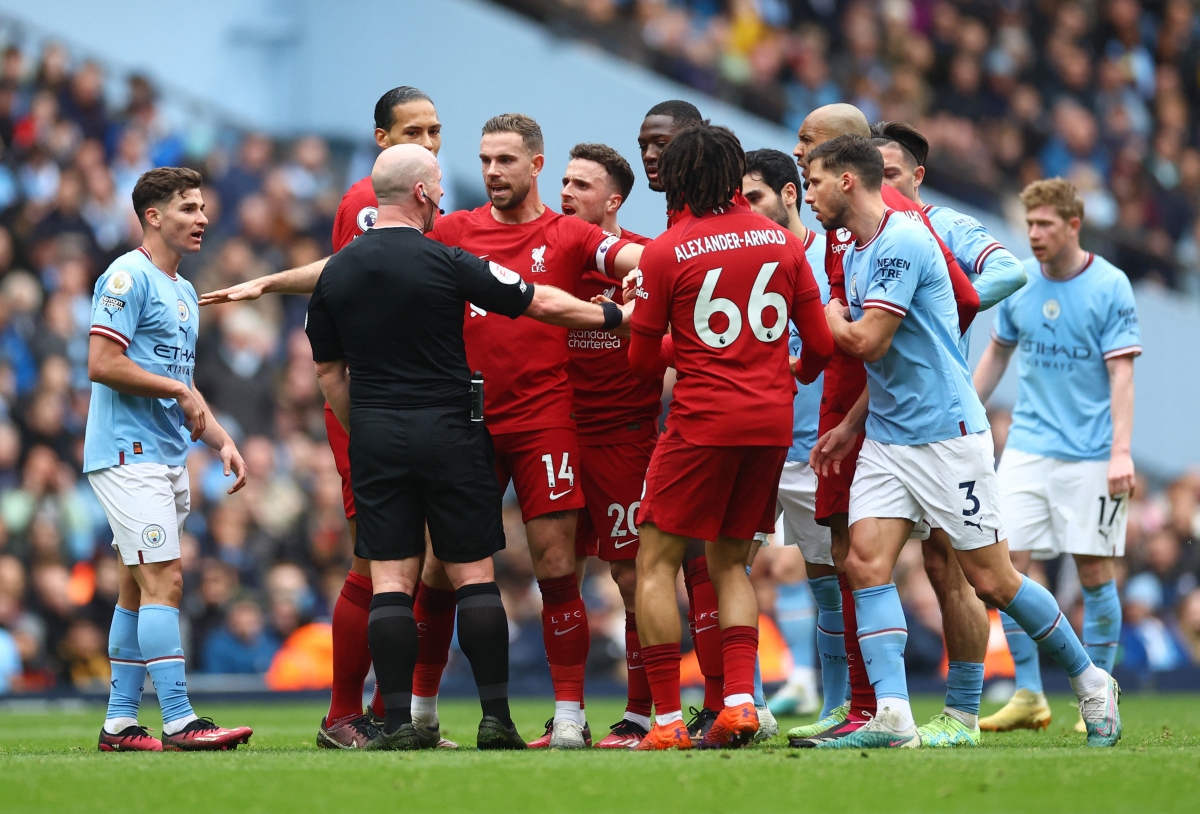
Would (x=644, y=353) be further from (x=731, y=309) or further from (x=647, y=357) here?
(x=731, y=309)

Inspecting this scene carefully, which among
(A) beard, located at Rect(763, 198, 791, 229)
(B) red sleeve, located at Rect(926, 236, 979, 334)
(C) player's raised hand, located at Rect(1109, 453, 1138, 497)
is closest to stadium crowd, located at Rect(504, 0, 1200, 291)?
(C) player's raised hand, located at Rect(1109, 453, 1138, 497)

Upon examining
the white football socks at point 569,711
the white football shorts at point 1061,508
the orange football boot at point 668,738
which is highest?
the white football shorts at point 1061,508

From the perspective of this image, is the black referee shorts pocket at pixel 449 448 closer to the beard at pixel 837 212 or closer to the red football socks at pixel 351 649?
the red football socks at pixel 351 649

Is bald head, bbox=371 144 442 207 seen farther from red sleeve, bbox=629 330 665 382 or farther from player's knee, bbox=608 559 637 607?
player's knee, bbox=608 559 637 607

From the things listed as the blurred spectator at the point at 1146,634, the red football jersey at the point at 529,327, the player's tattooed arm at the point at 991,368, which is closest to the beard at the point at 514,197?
the red football jersey at the point at 529,327

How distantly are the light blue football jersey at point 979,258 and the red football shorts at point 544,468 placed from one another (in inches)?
72.0

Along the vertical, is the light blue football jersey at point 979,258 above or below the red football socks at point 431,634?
above

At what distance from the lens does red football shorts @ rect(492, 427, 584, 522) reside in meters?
7.13

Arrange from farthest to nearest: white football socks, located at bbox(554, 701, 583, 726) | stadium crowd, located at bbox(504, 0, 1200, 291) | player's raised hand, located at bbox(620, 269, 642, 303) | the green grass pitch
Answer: stadium crowd, located at bbox(504, 0, 1200, 291), white football socks, located at bbox(554, 701, 583, 726), player's raised hand, located at bbox(620, 269, 642, 303), the green grass pitch

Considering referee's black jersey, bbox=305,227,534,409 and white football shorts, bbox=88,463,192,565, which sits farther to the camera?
white football shorts, bbox=88,463,192,565

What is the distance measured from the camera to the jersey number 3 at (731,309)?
6609mm

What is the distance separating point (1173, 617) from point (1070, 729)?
6827mm

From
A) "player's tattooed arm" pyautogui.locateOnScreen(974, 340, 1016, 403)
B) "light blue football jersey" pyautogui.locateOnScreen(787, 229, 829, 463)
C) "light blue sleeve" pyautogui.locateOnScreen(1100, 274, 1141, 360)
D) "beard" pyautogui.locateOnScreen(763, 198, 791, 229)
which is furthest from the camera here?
"light blue sleeve" pyautogui.locateOnScreen(1100, 274, 1141, 360)

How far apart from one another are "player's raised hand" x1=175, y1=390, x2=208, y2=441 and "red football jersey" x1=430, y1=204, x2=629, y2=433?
1265mm
